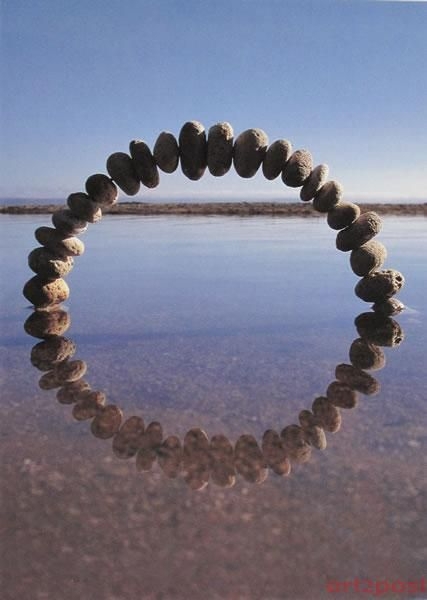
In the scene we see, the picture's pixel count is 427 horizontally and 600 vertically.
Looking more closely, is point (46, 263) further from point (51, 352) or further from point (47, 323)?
point (51, 352)

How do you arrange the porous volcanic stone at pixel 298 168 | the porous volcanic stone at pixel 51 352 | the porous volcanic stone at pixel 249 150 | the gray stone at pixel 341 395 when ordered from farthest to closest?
the porous volcanic stone at pixel 298 168 < the porous volcanic stone at pixel 249 150 < the porous volcanic stone at pixel 51 352 < the gray stone at pixel 341 395

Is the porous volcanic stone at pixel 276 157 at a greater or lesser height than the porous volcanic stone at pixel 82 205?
greater

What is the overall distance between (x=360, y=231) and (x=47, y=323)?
345 cm

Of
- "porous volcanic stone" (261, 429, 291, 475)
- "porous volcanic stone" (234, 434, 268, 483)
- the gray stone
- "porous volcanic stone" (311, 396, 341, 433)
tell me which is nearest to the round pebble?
"porous volcanic stone" (234, 434, 268, 483)

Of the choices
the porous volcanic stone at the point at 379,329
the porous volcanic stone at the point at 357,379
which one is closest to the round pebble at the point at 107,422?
the porous volcanic stone at the point at 357,379

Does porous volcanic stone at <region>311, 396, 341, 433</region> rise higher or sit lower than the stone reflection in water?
higher

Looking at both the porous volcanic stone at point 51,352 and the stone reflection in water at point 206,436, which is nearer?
the stone reflection in water at point 206,436

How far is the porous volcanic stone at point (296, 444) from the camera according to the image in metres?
2.80

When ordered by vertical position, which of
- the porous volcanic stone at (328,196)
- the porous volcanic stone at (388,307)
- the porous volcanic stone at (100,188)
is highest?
the porous volcanic stone at (328,196)

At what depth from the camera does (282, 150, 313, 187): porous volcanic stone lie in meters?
5.73

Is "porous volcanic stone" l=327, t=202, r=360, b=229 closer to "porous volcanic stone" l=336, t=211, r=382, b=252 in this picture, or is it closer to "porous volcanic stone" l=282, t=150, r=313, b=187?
"porous volcanic stone" l=336, t=211, r=382, b=252

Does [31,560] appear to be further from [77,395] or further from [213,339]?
[213,339]

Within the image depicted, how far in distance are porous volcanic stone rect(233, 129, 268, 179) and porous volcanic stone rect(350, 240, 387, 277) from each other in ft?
4.79

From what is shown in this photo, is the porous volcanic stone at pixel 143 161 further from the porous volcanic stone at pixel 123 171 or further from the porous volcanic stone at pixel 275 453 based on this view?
the porous volcanic stone at pixel 275 453
